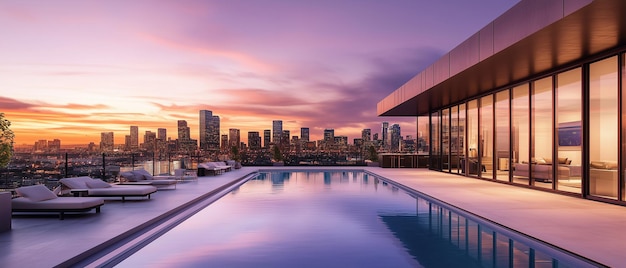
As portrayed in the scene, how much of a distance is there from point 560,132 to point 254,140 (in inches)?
1001

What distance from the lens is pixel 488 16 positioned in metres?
18.6

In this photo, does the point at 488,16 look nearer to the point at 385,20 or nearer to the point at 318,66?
the point at 385,20

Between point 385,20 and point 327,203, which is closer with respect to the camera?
point 327,203

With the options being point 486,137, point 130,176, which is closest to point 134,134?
point 130,176

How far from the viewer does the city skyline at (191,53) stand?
13461mm

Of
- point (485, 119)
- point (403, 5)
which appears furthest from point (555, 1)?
point (403, 5)

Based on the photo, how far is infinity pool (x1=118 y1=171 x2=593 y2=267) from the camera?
4645 mm

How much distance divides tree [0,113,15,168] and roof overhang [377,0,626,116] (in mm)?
9825

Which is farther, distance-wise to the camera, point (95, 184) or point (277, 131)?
point (277, 131)

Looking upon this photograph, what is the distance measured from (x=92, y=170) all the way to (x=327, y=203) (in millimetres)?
6909

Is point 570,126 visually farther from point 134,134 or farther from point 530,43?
point 134,134

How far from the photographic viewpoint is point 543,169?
11.1m

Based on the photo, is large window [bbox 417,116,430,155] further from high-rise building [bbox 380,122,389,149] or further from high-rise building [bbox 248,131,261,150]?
high-rise building [bbox 248,131,261,150]

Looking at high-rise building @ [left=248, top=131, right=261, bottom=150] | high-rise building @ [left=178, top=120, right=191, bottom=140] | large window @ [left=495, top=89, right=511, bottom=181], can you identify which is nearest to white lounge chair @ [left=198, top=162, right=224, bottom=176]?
high-rise building @ [left=248, top=131, right=261, bottom=150]
